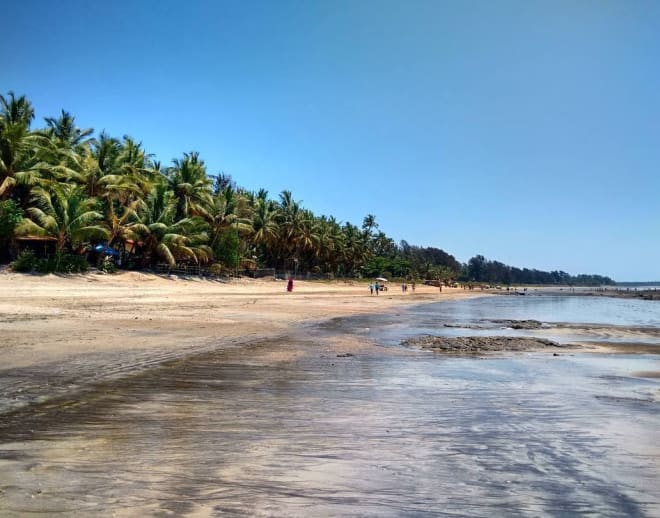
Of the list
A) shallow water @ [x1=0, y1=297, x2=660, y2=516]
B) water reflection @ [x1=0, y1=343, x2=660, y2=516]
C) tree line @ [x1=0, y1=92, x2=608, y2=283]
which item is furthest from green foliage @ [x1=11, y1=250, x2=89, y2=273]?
water reflection @ [x1=0, y1=343, x2=660, y2=516]

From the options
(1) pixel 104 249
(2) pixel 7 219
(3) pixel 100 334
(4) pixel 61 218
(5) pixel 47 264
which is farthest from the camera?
(1) pixel 104 249

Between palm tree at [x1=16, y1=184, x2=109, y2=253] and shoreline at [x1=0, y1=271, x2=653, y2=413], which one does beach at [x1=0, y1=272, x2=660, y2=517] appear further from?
palm tree at [x1=16, y1=184, x2=109, y2=253]

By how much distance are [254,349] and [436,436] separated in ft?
25.2

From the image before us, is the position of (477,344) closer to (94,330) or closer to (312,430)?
(312,430)

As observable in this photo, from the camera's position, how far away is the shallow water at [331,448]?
4.04 m

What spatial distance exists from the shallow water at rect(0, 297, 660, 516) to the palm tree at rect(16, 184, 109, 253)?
3128 cm

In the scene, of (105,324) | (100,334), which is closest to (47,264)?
(105,324)

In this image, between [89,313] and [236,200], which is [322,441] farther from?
[236,200]

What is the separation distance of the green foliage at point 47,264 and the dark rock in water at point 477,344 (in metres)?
27.6

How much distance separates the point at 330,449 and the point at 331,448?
0.04 metres

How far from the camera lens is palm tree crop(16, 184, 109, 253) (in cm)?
3541

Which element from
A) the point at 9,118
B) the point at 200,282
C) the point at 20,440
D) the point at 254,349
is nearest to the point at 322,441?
the point at 20,440

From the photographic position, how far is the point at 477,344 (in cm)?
1565

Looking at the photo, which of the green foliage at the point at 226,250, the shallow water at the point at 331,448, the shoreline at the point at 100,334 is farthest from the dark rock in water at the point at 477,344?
the green foliage at the point at 226,250
